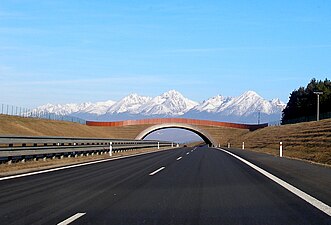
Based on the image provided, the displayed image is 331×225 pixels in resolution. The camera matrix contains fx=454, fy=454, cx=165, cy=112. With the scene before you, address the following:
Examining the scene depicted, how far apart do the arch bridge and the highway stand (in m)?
94.9

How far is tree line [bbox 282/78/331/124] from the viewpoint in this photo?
102581 mm

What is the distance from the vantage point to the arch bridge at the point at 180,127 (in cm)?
10844

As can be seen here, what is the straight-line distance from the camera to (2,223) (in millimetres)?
7258

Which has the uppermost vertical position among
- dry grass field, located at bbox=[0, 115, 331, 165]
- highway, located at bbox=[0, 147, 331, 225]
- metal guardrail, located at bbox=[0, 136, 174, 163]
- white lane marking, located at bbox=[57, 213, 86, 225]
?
dry grass field, located at bbox=[0, 115, 331, 165]

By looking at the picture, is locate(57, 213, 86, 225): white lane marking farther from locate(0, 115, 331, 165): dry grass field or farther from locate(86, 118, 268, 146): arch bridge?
locate(86, 118, 268, 146): arch bridge

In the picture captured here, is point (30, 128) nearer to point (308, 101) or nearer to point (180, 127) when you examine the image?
point (180, 127)

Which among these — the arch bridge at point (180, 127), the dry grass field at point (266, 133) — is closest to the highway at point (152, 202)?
the dry grass field at point (266, 133)

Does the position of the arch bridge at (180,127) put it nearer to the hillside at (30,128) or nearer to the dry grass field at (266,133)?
the dry grass field at (266,133)

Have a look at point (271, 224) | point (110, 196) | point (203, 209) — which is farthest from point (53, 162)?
point (271, 224)

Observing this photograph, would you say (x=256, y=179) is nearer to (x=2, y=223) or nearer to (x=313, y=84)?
(x=2, y=223)

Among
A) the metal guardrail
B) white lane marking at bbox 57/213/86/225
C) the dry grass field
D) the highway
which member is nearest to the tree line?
the dry grass field

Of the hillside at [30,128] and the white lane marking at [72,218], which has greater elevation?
Answer: the hillside at [30,128]

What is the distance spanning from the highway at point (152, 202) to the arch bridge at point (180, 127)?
94.9m

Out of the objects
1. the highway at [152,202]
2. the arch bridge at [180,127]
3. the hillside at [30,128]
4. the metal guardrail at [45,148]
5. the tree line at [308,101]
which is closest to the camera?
the highway at [152,202]
